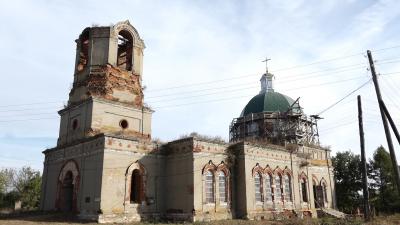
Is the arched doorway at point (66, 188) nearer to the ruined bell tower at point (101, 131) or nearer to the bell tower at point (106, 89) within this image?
the ruined bell tower at point (101, 131)

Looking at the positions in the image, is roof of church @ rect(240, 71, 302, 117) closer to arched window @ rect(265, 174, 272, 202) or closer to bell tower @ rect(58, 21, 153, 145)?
arched window @ rect(265, 174, 272, 202)

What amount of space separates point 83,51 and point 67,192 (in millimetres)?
9744

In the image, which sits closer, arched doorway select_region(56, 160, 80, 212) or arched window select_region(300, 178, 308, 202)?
arched doorway select_region(56, 160, 80, 212)

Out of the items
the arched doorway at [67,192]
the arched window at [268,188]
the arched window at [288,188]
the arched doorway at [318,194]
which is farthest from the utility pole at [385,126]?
Result: the arched doorway at [67,192]

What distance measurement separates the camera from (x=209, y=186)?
24.0m

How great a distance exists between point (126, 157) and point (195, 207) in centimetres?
509

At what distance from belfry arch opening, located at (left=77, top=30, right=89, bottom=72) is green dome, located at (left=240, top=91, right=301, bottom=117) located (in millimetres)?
19981

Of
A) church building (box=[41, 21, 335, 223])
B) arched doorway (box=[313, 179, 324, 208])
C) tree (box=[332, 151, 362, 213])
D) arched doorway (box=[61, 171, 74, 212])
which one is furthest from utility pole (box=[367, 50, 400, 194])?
tree (box=[332, 151, 362, 213])

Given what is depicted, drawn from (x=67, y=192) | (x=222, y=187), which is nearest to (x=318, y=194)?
(x=222, y=187)

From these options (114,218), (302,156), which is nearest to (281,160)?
(302,156)

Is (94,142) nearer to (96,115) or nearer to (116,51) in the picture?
(96,115)

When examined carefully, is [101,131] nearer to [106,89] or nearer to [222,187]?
[106,89]

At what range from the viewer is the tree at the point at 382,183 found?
41781mm

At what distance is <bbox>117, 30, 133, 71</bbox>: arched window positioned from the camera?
26.2 m
